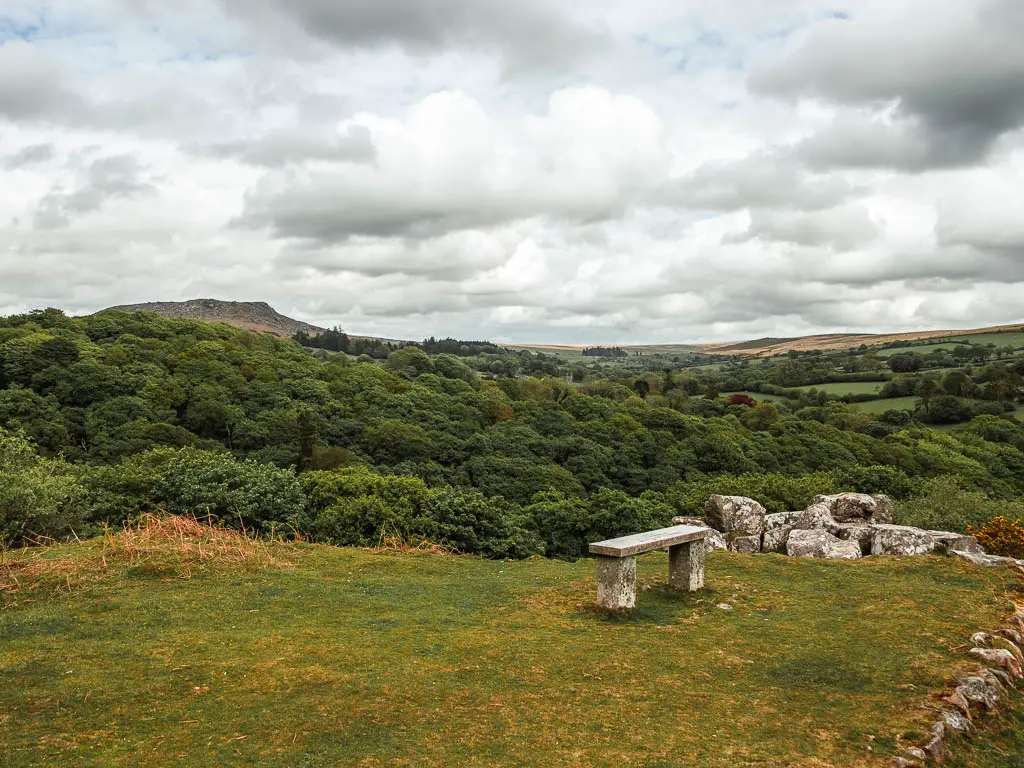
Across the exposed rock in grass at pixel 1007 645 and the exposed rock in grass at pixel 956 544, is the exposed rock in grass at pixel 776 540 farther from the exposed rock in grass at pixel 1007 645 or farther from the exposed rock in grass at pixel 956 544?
the exposed rock in grass at pixel 1007 645

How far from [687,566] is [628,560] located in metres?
1.89

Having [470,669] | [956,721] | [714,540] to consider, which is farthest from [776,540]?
[470,669]

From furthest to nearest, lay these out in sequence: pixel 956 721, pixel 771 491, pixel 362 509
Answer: pixel 771 491
pixel 362 509
pixel 956 721

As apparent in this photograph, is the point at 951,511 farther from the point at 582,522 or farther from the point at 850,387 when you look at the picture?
the point at 850,387

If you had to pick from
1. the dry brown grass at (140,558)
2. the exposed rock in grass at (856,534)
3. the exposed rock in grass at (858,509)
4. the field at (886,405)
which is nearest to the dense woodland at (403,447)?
the field at (886,405)

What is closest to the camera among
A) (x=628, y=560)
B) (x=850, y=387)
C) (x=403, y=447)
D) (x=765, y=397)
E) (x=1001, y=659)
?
(x=1001, y=659)

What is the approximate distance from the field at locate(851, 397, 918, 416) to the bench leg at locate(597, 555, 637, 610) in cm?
10113

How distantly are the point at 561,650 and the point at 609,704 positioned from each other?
1883 millimetres

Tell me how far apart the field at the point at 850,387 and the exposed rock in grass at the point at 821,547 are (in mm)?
115619

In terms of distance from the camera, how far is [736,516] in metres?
20.7

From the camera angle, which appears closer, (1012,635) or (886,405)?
(1012,635)

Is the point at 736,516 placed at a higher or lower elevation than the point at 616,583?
lower

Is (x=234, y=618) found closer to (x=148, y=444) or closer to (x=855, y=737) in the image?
(x=855, y=737)

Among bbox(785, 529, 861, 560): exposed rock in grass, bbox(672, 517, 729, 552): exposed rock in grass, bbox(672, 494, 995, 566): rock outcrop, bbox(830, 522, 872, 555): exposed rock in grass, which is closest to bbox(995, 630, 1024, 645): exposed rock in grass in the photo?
bbox(672, 494, 995, 566): rock outcrop
